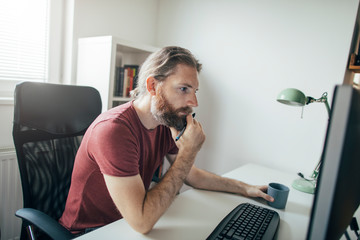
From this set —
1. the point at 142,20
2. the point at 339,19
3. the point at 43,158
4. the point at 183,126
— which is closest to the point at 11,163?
the point at 43,158

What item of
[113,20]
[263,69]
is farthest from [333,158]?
[113,20]

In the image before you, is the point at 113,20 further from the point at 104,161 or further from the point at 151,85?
the point at 104,161

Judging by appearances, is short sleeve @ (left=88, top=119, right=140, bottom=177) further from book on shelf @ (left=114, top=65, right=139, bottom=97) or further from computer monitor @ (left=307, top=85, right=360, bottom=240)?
book on shelf @ (left=114, top=65, right=139, bottom=97)

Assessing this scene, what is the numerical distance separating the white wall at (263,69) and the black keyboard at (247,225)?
0.86 m

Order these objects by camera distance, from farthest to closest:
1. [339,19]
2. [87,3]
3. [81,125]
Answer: [87,3], [339,19], [81,125]

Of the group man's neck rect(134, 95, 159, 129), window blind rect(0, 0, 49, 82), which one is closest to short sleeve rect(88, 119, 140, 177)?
man's neck rect(134, 95, 159, 129)

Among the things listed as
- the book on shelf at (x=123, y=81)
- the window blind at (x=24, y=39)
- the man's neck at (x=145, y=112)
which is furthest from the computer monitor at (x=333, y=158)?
the window blind at (x=24, y=39)

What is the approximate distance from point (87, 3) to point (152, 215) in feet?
5.40

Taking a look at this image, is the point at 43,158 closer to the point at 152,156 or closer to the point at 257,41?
the point at 152,156

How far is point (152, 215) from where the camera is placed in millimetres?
759

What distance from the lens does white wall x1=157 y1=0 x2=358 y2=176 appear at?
59.5 inches

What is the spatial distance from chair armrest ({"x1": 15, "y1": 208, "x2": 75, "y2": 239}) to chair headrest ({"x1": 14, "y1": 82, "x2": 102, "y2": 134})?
1.10ft

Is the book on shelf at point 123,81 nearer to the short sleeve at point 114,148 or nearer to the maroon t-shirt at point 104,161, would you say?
the maroon t-shirt at point 104,161

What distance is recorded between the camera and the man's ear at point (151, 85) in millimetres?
1055
